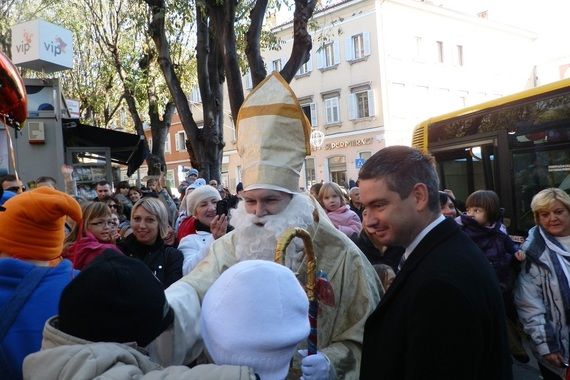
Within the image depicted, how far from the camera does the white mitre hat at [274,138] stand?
2.84 metres

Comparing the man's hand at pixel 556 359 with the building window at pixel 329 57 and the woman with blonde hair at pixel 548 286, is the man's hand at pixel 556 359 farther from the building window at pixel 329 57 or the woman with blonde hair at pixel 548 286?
the building window at pixel 329 57

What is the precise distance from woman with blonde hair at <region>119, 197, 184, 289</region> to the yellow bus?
5251mm

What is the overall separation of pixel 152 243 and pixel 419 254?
2.67 meters

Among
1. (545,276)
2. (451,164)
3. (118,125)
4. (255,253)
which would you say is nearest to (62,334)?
(255,253)

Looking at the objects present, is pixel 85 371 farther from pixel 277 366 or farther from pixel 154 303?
pixel 277 366

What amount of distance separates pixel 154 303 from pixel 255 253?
118cm

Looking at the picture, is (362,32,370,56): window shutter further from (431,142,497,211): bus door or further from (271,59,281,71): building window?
(431,142,497,211): bus door

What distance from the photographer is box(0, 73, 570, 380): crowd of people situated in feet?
4.93

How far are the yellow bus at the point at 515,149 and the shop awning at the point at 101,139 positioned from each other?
693cm

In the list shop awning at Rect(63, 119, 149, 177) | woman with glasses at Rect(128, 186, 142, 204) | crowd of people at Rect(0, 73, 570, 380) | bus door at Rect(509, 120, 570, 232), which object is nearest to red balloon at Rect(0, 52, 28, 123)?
crowd of people at Rect(0, 73, 570, 380)

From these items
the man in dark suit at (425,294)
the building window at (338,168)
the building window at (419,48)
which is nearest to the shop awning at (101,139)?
the man in dark suit at (425,294)

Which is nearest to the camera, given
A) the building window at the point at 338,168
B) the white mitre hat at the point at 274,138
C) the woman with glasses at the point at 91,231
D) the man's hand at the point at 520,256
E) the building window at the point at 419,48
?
the white mitre hat at the point at 274,138

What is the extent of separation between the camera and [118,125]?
2938cm

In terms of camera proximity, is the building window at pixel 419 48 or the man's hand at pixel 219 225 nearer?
the man's hand at pixel 219 225
